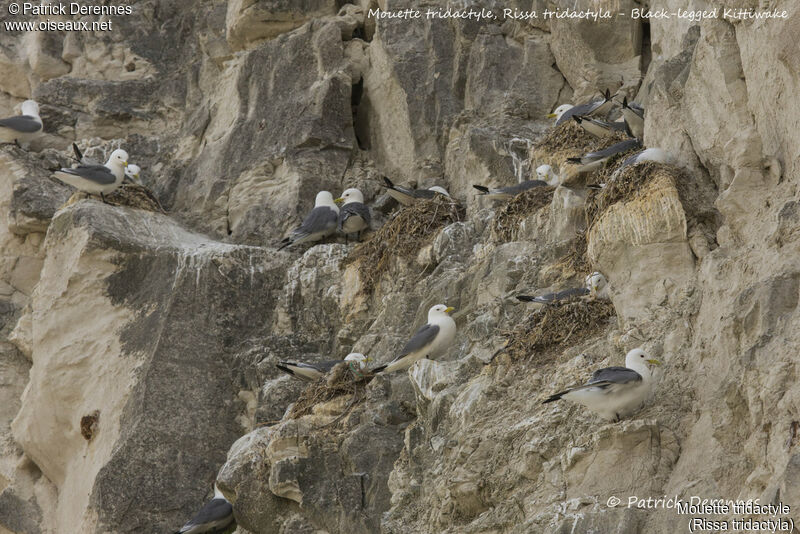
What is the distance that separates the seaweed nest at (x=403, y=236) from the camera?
515 inches

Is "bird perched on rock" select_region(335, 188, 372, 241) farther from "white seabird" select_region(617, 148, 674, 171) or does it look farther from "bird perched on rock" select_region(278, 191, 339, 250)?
"white seabird" select_region(617, 148, 674, 171)

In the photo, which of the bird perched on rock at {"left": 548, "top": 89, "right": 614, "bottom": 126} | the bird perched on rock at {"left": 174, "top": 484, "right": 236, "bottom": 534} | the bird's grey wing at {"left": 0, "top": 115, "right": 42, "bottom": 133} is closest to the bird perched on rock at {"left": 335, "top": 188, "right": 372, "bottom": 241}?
the bird perched on rock at {"left": 548, "top": 89, "right": 614, "bottom": 126}

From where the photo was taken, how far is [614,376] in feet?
26.4

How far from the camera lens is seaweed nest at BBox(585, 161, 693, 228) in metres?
9.60

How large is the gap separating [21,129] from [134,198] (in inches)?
109

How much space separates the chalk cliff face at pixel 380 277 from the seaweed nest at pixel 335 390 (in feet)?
0.29

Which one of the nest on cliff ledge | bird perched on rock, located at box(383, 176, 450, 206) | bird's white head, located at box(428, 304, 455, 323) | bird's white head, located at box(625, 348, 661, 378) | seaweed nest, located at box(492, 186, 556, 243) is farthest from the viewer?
bird perched on rock, located at box(383, 176, 450, 206)

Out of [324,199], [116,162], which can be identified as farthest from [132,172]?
[324,199]

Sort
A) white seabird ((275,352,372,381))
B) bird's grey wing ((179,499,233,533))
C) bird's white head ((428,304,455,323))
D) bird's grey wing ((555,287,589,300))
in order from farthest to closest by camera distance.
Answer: white seabird ((275,352,372,381)) < bird's grey wing ((179,499,233,533)) < bird's white head ((428,304,455,323)) < bird's grey wing ((555,287,589,300))

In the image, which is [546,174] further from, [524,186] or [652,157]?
[652,157]

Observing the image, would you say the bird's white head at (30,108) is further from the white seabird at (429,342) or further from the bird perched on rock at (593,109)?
the white seabird at (429,342)

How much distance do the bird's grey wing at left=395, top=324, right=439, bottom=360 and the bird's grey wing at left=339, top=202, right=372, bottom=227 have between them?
361 centimetres

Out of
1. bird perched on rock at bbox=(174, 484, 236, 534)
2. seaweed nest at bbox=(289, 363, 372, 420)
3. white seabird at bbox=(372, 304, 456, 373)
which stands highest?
white seabird at bbox=(372, 304, 456, 373)

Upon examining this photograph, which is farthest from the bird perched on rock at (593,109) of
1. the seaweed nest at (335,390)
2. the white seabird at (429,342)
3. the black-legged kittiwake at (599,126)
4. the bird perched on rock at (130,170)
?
the bird perched on rock at (130,170)
